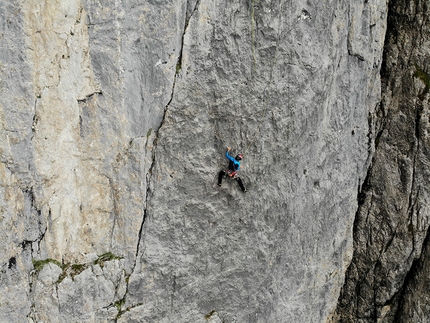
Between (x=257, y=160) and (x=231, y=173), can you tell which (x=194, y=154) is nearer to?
(x=231, y=173)

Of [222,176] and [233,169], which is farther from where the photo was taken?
[222,176]

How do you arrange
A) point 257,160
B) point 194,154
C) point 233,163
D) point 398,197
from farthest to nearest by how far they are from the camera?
point 398,197, point 257,160, point 194,154, point 233,163

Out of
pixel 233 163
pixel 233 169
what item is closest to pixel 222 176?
pixel 233 169

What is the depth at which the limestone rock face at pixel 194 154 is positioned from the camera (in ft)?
37.0

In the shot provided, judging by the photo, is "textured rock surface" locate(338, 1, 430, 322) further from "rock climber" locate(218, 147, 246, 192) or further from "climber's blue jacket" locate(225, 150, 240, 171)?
"climber's blue jacket" locate(225, 150, 240, 171)

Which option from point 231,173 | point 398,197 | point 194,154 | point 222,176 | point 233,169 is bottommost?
point 398,197

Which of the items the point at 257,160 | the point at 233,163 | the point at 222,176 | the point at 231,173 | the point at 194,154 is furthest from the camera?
the point at 257,160

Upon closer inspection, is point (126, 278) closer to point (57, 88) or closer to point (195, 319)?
point (195, 319)

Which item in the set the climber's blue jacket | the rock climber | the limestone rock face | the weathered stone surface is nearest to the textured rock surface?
the limestone rock face

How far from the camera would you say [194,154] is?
1329 cm

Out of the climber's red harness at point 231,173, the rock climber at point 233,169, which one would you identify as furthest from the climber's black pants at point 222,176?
the climber's red harness at point 231,173

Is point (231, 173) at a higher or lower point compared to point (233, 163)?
lower

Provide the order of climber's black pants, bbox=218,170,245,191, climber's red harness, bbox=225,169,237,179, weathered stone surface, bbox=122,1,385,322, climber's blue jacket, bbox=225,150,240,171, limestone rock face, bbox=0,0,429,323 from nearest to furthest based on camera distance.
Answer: limestone rock face, bbox=0,0,429,323, weathered stone surface, bbox=122,1,385,322, climber's blue jacket, bbox=225,150,240,171, climber's red harness, bbox=225,169,237,179, climber's black pants, bbox=218,170,245,191

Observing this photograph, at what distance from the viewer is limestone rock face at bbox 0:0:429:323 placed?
11.3 meters
